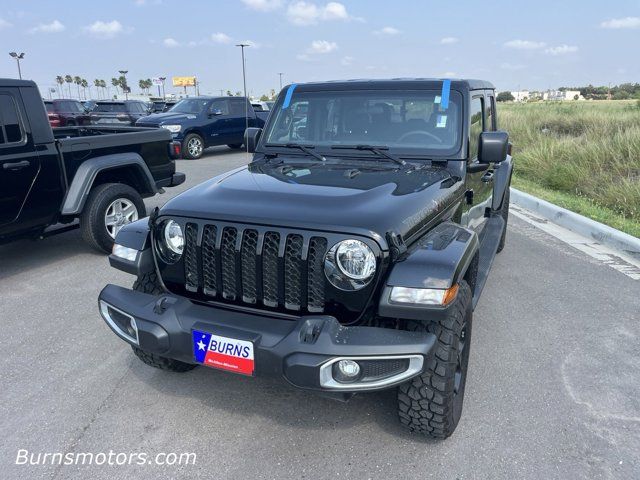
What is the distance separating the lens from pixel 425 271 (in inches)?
90.1

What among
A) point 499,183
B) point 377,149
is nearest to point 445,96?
point 377,149

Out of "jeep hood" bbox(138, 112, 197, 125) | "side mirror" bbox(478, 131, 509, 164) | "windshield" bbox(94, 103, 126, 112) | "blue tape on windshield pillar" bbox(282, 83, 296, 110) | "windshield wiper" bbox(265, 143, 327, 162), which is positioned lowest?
"windshield" bbox(94, 103, 126, 112)

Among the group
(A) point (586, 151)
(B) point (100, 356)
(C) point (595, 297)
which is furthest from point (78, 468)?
(A) point (586, 151)

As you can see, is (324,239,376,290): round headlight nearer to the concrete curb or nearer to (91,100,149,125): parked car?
the concrete curb

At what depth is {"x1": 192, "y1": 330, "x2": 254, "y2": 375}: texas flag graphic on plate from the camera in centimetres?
233

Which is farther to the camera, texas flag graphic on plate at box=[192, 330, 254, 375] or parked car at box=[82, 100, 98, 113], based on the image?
parked car at box=[82, 100, 98, 113]

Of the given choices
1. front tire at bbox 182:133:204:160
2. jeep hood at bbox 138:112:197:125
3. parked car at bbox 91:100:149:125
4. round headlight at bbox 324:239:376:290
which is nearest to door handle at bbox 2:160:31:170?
round headlight at bbox 324:239:376:290

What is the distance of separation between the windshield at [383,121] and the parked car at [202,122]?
10.9m

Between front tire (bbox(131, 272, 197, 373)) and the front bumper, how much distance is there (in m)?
0.40

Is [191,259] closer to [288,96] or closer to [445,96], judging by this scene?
[288,96]

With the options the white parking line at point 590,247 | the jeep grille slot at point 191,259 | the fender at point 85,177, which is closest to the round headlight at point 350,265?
the jeep grille slot at point 191,259

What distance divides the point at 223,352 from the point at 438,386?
102 centimetres

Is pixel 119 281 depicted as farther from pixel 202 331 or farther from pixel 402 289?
pixel 402 289

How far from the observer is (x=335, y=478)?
2426mm
